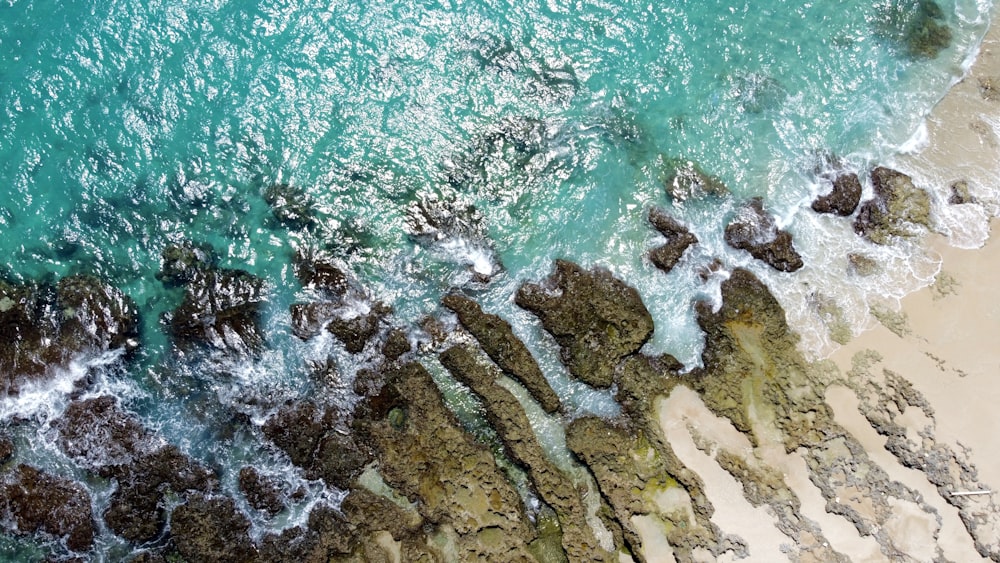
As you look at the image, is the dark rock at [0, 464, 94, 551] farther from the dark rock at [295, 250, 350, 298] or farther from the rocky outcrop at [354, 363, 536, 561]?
the dark rock at [295, 250, 350, 298]

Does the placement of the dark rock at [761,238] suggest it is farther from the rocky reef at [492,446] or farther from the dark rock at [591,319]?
the dark rock at [591,319]

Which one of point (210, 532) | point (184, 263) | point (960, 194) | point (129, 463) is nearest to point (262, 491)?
point (210, 532)

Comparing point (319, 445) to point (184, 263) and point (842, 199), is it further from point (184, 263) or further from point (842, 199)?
point (842, 199)

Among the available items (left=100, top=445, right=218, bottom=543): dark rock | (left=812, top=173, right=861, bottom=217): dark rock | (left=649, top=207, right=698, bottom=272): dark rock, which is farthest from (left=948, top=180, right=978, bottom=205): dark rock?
(left=100, top=445, right=218, bottom=543): dark rock

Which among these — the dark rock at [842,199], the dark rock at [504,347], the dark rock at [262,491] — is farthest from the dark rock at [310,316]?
the dark rock at [842,199]

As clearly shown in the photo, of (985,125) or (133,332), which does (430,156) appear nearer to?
(133,332)

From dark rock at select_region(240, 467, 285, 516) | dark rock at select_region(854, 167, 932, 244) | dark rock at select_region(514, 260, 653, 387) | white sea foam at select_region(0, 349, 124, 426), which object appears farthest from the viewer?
dark rock at select_region(854, 167, 932, 244)

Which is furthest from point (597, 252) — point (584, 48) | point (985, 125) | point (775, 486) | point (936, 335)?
point (985, 125)
